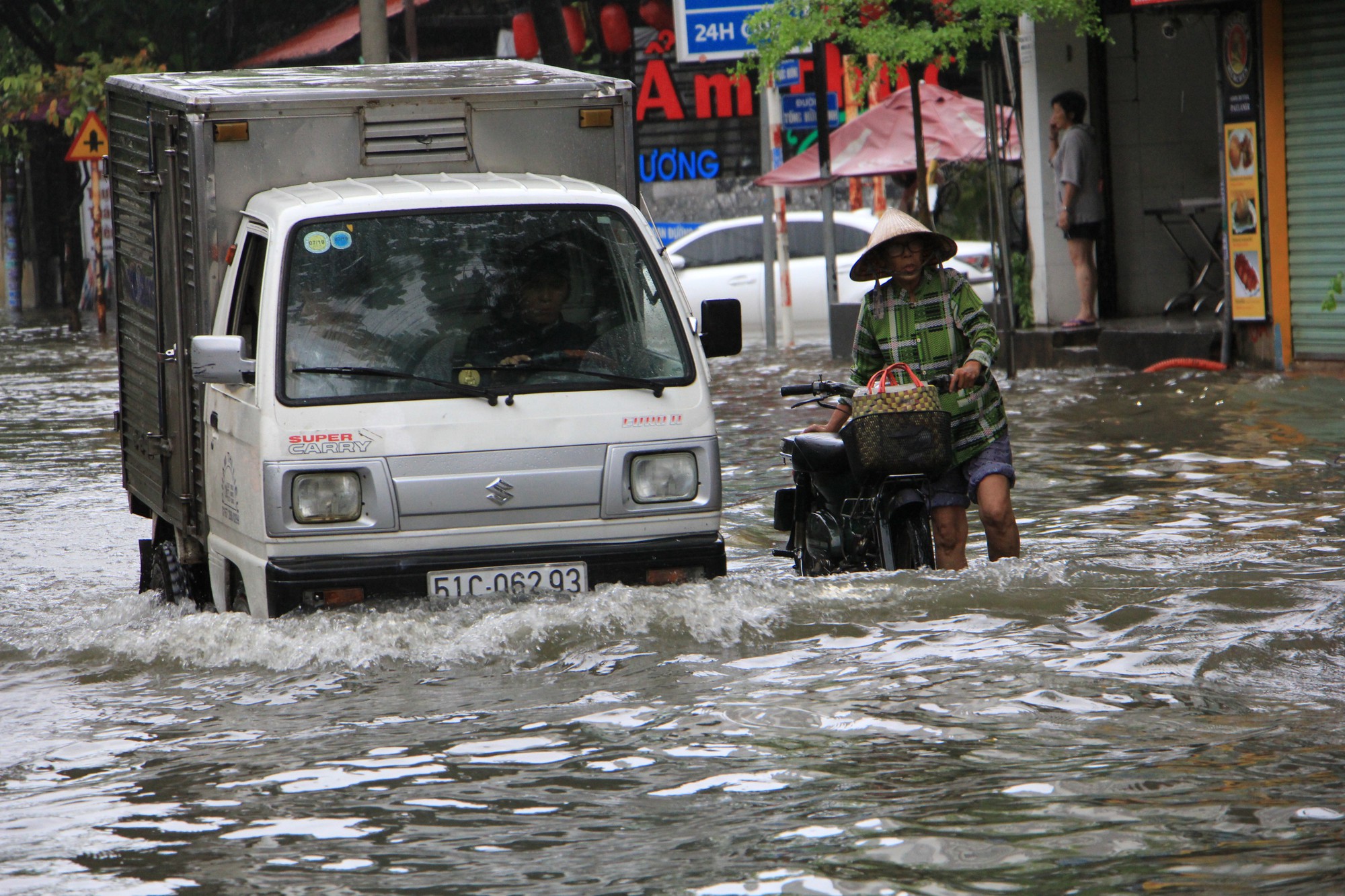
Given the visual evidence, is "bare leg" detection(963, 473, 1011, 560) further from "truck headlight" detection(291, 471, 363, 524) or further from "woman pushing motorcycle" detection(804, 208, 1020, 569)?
"truck headlight" detection(291, 471, 363, 524)

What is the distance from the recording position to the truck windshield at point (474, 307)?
6625mm

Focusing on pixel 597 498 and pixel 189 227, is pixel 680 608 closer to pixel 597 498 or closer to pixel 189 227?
pixel 597 498

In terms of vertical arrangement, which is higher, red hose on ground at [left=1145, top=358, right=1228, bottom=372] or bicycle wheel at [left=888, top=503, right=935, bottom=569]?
red hose on ground at [left=1145, top=358, right=1228, bottom=372]

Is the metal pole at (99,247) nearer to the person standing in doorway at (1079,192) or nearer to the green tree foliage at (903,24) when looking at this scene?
the green tree foliage at (903,24)

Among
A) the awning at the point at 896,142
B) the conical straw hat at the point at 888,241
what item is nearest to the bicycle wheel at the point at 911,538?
the conical straw hat at the point at 888,241

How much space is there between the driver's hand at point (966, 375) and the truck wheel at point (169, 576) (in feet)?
10.7

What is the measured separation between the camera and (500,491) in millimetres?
6570

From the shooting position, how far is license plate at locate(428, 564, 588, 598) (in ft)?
21.6

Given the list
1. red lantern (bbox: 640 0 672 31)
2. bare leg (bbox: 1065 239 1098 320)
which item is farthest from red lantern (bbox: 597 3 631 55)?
bare leg (bbox: 1065 239 1098 320)

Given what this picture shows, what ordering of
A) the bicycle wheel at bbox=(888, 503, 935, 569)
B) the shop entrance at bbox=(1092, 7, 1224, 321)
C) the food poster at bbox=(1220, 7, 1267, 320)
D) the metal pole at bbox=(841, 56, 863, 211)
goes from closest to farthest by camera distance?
the bicycle wheel at bbox=(888, 503, 935, 569) → the food poster at bbox=(1220, 7, 1267, 320) → the shop entrance at bbox=(1092, 7, 1224, 321) → the metal pole at bbox=(841, 56, 863, 211)

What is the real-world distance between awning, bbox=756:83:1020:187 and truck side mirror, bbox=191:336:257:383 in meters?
14.0

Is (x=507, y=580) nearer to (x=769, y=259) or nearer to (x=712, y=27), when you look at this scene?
(x=712, y=27)

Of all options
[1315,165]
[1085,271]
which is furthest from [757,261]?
[1315,165]

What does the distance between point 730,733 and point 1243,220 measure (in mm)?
11040
